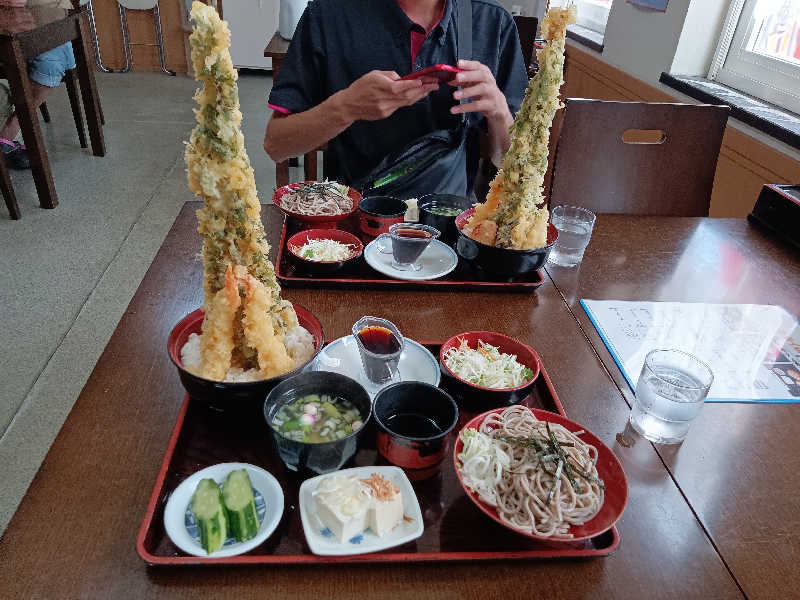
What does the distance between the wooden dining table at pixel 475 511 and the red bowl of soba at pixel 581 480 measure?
5 cm

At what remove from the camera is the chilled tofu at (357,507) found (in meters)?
0.72

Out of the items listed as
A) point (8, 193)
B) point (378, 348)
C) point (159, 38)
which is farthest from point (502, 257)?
point (159, 38)

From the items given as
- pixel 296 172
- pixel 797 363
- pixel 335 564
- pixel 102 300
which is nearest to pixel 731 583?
pixel 335 564

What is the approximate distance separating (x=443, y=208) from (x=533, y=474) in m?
1.00

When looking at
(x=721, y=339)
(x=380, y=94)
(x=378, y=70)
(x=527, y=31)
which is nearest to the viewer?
(x=721, y=339)

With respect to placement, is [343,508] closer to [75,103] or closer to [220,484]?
[220,484]

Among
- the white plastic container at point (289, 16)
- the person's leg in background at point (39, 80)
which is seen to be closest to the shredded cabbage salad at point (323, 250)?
the person's leg in background at point (39, 80)

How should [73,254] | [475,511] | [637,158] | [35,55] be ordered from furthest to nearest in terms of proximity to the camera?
[35,55] → [73,254] → [637,158] → [475,511]

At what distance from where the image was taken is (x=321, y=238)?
4.81 feet

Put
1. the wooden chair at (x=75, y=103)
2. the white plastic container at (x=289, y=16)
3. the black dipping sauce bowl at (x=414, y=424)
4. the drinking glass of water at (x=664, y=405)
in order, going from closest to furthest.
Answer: the black dipping sauce bowl at (x=414, y=424) → the drinking glass of water at (x=664, y=405) → the white plastic container at (x=289, y=16) → the wooden chair at (x=75, y=103)

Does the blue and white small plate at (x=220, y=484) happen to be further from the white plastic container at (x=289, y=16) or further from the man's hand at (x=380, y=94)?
the white plastic container at (x=289, y=16)

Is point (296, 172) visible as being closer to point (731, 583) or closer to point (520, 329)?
point (520, 329)

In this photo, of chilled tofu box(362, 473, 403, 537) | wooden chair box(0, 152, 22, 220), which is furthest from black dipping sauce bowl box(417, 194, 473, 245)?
wooden chair box(0, 152, 22, 220)

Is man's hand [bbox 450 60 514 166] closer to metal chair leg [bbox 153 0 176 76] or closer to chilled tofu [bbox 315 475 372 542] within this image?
chilled tofu [bbox 315 475 372 542]
